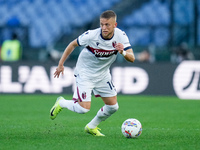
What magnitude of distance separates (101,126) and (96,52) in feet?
6.14

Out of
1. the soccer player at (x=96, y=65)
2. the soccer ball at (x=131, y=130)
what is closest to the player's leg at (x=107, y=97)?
the soccer player at (x=96, y=65)

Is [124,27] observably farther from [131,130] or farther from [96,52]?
[131,130]

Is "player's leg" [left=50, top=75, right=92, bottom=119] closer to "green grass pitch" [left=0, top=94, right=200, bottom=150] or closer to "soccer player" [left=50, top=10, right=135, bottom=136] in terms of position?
"soccer player" [left=50, top=10, right=135, bottom=136]

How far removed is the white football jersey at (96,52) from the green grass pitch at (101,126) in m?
0.92

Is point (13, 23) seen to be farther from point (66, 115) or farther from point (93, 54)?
point (93, 54)

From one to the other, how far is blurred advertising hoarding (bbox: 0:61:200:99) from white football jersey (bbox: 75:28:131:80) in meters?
7.54

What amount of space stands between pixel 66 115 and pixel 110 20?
4.02 m

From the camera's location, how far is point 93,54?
6836mm

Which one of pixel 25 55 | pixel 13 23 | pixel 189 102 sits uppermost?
pixel 13 23

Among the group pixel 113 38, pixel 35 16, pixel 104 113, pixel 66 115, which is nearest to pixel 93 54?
pixel 113 38

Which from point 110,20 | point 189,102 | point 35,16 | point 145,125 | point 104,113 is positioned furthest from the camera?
point 35,16

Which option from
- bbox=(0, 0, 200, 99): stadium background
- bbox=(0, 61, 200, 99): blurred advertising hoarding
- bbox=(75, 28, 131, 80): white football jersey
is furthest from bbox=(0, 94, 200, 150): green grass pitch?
bbox=(0, 0, 200, 99): stadium background

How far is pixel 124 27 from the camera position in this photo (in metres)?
19.2

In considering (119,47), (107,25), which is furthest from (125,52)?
(107,25)
